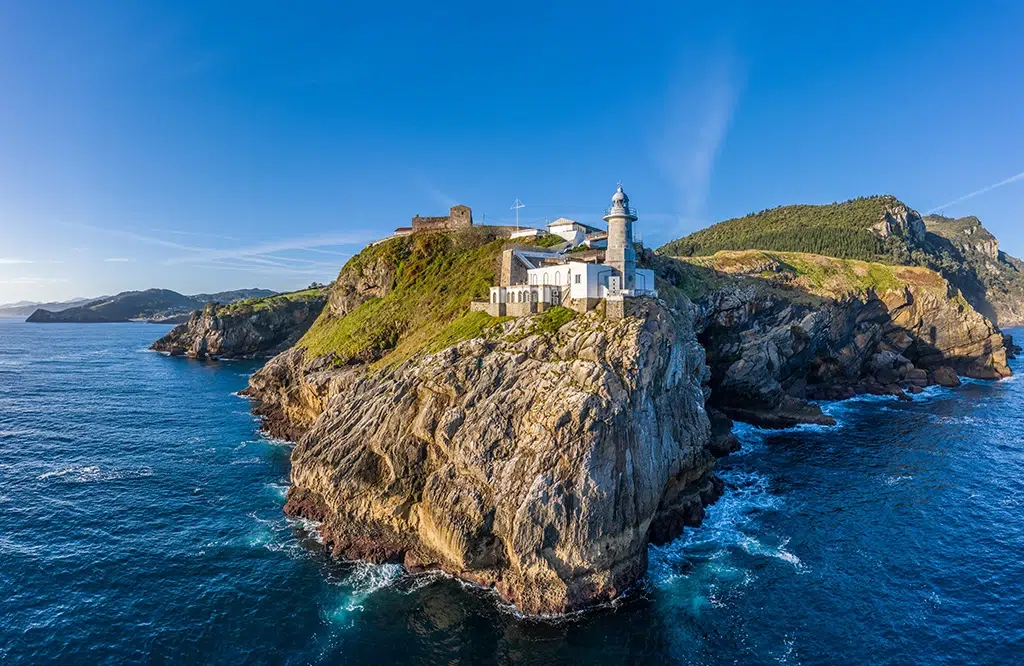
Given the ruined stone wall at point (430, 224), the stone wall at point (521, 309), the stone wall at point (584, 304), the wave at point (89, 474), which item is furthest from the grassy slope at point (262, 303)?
the stone wall at point (584, 304)

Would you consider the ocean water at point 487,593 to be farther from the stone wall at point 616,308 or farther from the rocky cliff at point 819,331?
the stone wall at point 616,308

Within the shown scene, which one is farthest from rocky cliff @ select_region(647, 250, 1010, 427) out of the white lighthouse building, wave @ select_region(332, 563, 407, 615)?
wave @ select_region(332, 563, 407, 615)

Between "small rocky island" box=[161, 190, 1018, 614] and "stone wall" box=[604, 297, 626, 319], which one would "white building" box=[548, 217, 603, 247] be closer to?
"small rocky island" box=[161, 190, 1018, 614]

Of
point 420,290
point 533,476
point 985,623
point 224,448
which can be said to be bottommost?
point 985,623

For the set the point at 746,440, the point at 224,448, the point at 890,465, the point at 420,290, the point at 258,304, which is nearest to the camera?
the point at 890,465

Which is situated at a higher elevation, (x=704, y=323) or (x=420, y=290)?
(x=420, y=290)

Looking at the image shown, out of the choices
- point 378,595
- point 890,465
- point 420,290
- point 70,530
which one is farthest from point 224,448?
point 890,465

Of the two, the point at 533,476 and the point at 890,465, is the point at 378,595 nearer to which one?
the point at 533,476
